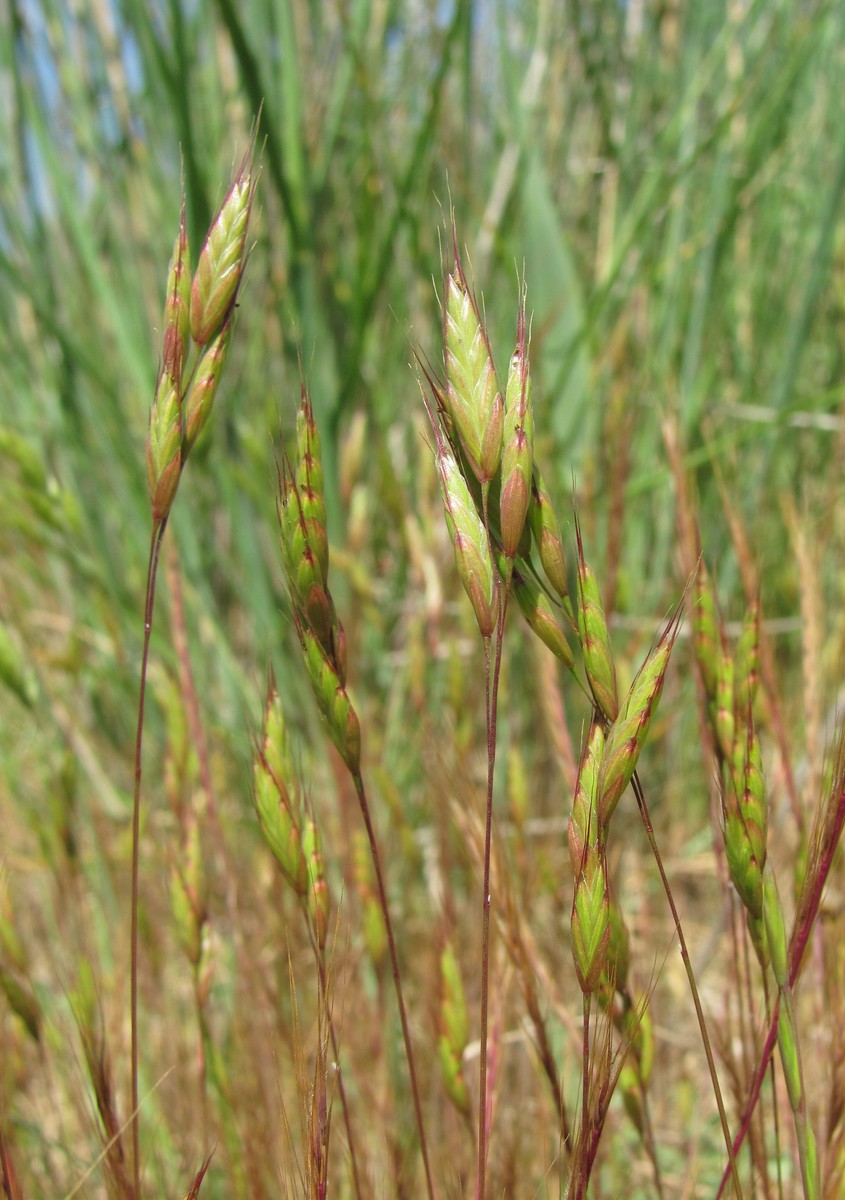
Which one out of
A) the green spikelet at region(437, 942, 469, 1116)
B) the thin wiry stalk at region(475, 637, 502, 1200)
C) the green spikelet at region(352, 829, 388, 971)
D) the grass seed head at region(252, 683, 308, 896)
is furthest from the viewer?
the green spikelet at region(352, 829, 388, 971)

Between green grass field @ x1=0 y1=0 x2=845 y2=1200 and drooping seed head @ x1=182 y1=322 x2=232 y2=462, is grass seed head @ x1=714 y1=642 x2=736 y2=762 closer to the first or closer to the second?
green grass field @ x1=0 y1=0 x2=845 y2=1200

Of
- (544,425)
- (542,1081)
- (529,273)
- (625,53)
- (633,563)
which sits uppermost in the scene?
(625,53)

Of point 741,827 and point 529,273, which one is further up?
point 529,273

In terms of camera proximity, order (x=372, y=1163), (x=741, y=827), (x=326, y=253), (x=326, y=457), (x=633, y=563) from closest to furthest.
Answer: (x=741, y=827), (x=372, y=1163), (x=326, y=457), (x=326, y=253), (x=633, y=563)

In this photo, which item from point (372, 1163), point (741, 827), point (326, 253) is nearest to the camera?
point (741, 827)

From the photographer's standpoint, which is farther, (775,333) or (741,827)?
(775,333)

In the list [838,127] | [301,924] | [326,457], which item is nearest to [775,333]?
[838,127]

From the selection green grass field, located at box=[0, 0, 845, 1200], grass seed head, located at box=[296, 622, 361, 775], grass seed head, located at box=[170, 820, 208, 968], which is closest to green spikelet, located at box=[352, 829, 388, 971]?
green grass field, located at box=[0, 0, 845, 1200]

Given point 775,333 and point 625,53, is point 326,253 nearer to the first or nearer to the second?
point 625,53
